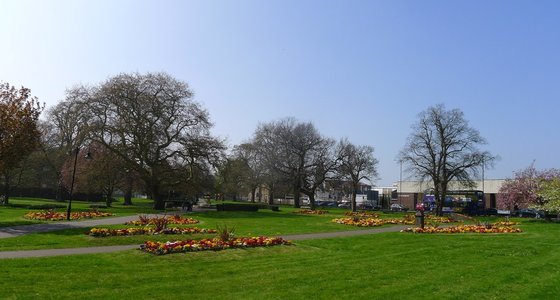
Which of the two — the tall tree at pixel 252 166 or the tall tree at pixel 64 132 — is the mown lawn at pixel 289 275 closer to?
the tall tree at pixel 64 132

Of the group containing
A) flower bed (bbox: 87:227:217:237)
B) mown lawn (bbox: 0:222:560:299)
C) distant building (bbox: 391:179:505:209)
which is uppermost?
distant building (bbox: 391:179:505:209)

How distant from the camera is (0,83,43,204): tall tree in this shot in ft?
94.1

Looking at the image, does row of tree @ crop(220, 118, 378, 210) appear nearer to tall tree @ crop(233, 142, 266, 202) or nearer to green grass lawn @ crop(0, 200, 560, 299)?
tall tree @ crop(233, 142, 266, 202)

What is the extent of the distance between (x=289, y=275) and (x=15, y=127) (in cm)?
2384

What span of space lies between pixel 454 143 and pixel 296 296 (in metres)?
51.4

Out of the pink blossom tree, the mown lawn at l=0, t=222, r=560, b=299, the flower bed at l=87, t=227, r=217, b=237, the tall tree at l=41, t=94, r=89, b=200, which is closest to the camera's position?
the mown lawn at l=0, t=222, r=560, b=299

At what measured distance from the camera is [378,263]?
45.6 feet

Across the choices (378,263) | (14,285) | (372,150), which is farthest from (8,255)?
(372,150)

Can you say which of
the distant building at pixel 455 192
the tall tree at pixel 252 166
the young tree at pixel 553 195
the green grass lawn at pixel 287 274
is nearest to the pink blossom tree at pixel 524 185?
the distant building at pixel 455 192

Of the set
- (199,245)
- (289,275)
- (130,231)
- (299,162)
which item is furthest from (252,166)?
(289,275)

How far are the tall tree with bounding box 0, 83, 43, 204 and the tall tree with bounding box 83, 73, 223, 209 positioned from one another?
16681 millimetres

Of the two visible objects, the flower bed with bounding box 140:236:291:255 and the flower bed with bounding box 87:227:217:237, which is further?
the flower bed with bounding box 87:227:217:237

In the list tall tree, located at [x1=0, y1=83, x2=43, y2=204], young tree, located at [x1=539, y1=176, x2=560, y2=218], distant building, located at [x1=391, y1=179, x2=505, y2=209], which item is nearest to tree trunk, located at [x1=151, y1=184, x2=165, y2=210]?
tall tree, located at [x1=0, y1=83, x2=43, y2=204]

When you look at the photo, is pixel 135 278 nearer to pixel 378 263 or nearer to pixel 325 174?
pixel 378 263
